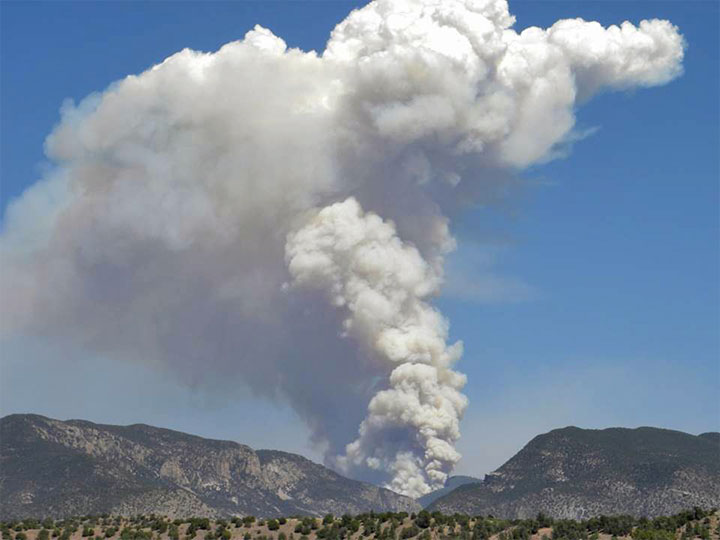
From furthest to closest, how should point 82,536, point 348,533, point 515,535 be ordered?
point 82,536 < point 348,533 < point 515,535

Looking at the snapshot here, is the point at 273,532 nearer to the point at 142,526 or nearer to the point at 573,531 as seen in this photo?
the point at 142,526

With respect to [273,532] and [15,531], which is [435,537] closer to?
[273,532]

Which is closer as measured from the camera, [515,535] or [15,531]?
[515,535]

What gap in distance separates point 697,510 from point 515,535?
18505 mm

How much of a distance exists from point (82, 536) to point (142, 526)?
6.55m

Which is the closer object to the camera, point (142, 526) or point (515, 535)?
point (515, 535)

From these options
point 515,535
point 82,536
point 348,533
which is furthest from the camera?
point 82,536

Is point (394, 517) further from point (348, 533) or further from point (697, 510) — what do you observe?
point (697, 510)

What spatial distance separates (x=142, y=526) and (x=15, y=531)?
15.0 metres

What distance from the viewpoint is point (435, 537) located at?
102938mm

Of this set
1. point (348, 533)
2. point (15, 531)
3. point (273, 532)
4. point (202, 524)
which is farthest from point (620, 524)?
point (15, 531)

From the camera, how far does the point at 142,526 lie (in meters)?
118

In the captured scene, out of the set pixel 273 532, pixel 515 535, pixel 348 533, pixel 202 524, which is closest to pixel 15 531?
pixel 202 524

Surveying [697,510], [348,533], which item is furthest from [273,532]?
[697,510]
